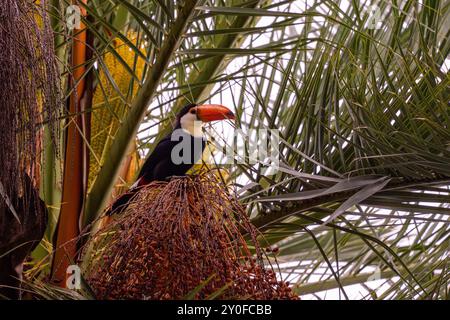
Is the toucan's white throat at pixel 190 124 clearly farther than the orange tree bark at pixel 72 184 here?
Yes

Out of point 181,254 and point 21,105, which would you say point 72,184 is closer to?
point 21,105

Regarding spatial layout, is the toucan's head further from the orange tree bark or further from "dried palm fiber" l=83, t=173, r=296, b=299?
"dried palm fiber" l=83, t=173, r=296, b=299

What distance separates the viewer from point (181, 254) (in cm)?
130

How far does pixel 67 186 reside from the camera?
1.91m

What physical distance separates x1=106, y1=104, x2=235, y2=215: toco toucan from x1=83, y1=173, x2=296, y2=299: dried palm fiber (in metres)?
0.89

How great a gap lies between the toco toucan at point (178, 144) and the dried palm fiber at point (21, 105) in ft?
2.63

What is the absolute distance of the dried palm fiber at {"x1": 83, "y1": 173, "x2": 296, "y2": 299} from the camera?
1.31 m

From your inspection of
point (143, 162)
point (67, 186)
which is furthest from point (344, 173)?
point (143, 162)

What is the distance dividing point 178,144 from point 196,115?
173 millimetres

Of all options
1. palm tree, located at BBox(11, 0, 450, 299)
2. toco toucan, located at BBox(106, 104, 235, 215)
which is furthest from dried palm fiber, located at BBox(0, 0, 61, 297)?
toco toucan, located at BBox(106, 104, 235, 215)

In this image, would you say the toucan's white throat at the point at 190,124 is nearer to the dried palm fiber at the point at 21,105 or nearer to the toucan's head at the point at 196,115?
the toucan's head at the point at 196,115

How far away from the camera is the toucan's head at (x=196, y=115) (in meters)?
2.38

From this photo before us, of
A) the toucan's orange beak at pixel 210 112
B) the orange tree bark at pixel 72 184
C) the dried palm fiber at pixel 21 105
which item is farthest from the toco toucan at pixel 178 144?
the dried palm fiber at pixel 21 105

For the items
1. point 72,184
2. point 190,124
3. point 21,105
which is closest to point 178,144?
point 190,124
